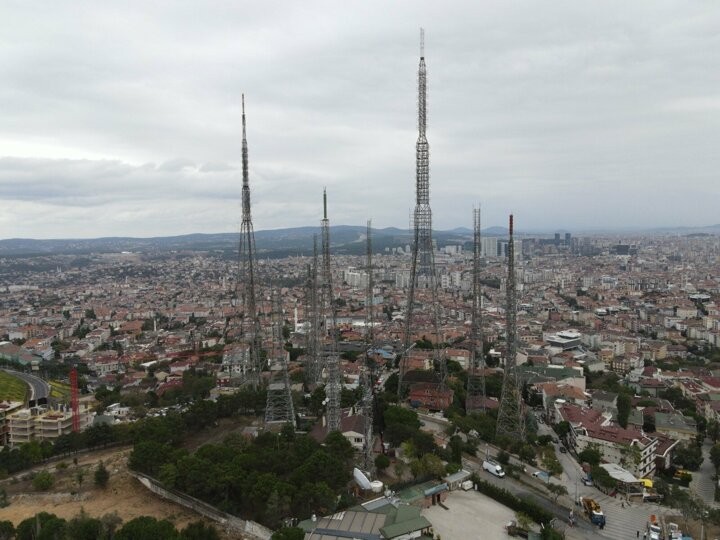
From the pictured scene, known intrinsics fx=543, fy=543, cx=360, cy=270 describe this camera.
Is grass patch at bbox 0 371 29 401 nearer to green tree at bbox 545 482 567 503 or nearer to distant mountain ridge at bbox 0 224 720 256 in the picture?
green tree at bbox 545 482 567 503

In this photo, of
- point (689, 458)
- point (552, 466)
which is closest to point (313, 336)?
point (552, 466)

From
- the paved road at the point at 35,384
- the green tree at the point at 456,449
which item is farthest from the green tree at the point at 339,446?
the paved road at the point at 35,384

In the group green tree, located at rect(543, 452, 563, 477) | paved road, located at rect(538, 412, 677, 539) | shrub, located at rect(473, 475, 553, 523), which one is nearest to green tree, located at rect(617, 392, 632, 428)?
paved road, located at rect(538, 412, 677, 539)

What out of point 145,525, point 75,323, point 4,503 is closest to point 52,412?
point 4,503

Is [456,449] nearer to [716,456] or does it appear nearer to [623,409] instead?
[716,456]

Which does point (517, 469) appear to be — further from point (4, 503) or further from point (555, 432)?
point (4, 503)

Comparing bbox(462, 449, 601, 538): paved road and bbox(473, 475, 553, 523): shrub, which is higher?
bbox(473, 475, 553, 523): shrub
